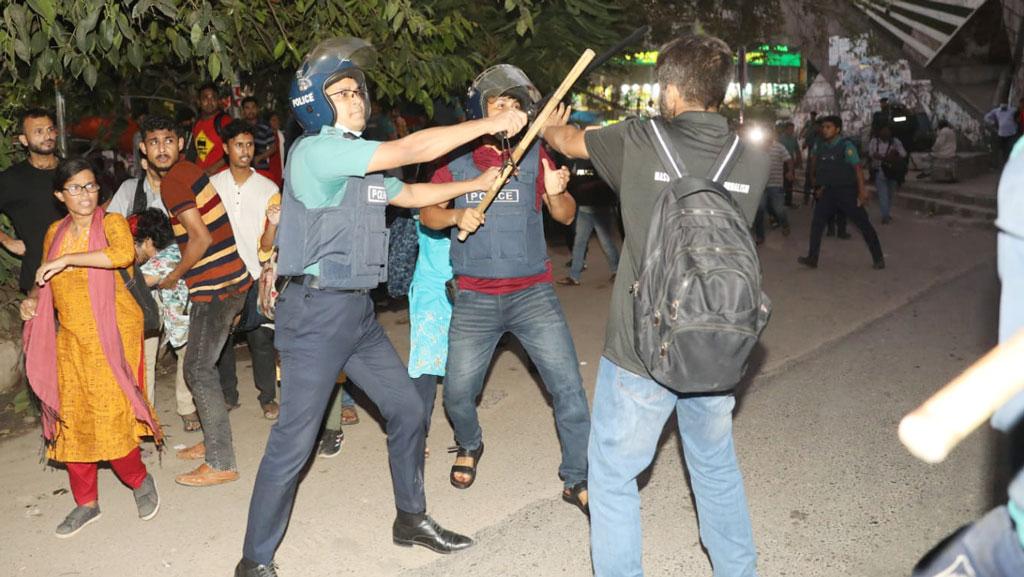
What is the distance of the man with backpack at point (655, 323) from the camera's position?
3.15 meters

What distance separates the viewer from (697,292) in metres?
2.89

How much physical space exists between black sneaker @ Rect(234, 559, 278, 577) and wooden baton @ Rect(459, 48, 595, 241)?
164 cm

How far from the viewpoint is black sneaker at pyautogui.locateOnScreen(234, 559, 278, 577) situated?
385 cm

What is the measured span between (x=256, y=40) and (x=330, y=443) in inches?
158

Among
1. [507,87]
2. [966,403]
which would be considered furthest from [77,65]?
[966,403]

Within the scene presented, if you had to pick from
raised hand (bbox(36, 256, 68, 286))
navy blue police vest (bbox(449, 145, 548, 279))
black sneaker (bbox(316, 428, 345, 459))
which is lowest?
black sneaker (bbox(316, 428, 345, 459))

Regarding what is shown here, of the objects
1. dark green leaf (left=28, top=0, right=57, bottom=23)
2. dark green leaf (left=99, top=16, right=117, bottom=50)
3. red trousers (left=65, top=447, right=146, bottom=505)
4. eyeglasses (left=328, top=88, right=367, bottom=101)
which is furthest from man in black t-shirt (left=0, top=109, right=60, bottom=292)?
eyeglasses (left=328, top=88, right=367, bottom=101)

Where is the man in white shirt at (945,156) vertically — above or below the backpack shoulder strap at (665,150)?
below

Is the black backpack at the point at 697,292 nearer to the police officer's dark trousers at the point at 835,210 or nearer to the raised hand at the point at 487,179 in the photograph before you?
the raised hand at the point at 487,179

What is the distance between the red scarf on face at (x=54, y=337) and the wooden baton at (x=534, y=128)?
67.8 inches

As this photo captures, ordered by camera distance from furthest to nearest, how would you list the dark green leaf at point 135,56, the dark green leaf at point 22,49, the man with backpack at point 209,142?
the man with backpack at point 209,142 → the dark green leaf at point 135,56 → the dark green leaf at point 22,49

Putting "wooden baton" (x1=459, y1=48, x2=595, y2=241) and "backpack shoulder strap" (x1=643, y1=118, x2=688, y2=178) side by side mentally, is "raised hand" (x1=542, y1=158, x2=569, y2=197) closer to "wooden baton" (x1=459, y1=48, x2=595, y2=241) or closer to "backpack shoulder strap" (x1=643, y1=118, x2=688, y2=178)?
"wooden baton" (x1=459, y1=48, x2=595, y2=241)

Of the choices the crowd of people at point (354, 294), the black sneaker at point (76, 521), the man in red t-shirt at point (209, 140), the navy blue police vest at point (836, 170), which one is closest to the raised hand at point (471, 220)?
the crowd of people at point (354, 294)

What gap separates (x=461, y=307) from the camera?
460 centimetres
